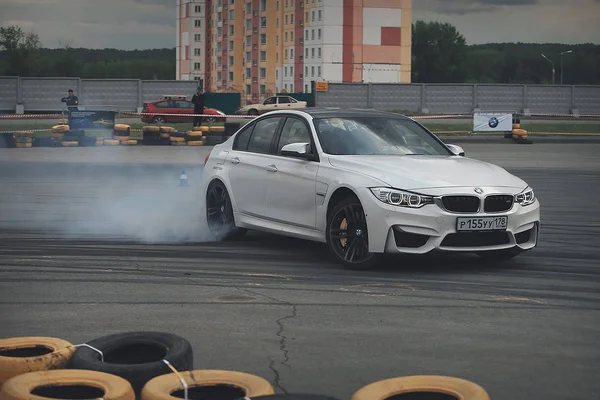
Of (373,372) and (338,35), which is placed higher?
(338,35)

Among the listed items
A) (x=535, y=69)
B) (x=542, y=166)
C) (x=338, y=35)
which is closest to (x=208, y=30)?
(x=338, y=35)

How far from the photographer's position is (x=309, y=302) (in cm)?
766

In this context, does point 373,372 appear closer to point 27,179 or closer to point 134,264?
point 134,264

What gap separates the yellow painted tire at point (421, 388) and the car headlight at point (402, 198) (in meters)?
4.34

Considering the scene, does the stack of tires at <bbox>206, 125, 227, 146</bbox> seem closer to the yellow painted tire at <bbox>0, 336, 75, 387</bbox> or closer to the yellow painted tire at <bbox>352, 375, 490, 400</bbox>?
the yellow painted tire at <bbox>0, 336, 75, 387</bbox>

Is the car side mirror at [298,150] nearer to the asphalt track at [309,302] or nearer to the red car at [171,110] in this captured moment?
the asphalt track at [309,302]

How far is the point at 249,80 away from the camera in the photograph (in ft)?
456

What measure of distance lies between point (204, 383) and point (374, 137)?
19.1ft

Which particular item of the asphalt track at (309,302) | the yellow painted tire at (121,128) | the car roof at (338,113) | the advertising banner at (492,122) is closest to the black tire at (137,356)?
the asphalt track at (309,302)

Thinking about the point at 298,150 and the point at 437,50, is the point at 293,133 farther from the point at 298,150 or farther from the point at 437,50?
the point at 437,50

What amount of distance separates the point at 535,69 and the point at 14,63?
8724 cm

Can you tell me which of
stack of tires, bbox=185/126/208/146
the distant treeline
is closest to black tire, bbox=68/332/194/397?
stack of tires, bbox=185/126/208/146

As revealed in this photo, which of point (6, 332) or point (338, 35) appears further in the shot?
point (338, 35)

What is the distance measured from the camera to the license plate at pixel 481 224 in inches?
348
